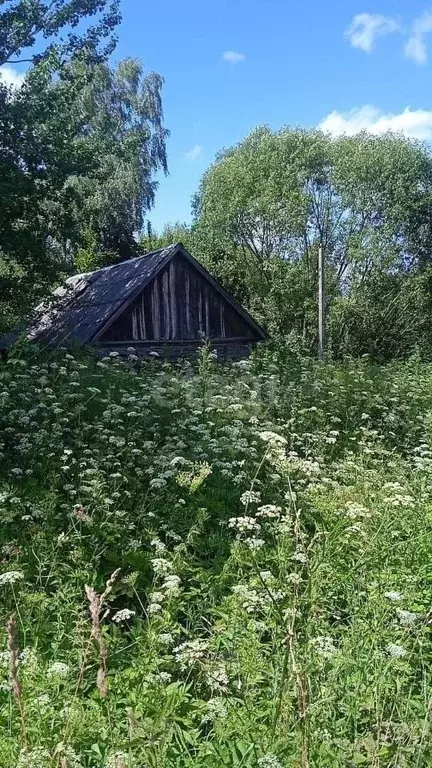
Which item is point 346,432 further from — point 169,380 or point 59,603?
point 59,603

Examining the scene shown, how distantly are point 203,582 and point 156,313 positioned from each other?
12.7 meters

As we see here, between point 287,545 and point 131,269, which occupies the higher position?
point 131,269

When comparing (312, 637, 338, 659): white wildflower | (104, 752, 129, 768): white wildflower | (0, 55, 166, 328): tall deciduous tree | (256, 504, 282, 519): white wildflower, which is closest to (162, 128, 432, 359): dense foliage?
(0, 55, 166, 328): tall deciduous tree

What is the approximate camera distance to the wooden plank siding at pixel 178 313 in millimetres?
15602

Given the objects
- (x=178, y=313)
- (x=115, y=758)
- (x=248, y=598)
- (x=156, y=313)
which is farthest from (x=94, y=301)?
(x=115, y=758)

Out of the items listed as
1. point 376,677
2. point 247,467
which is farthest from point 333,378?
point 376,677

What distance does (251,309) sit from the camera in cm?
2869

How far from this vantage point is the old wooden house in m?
15.3

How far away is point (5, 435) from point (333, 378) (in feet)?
18.3

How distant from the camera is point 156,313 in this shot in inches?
630

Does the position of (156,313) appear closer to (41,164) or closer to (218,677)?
(41,164)

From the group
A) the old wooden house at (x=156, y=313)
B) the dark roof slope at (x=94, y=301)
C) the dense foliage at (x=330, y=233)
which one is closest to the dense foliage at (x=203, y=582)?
the dark roof slope at (x=94, y=301)

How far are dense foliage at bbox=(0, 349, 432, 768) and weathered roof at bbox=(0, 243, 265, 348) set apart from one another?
22.2 ft

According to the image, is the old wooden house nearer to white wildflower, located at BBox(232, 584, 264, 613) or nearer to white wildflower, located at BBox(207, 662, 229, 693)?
white wildflower, located at BBox(232, 584, 264, 613)
